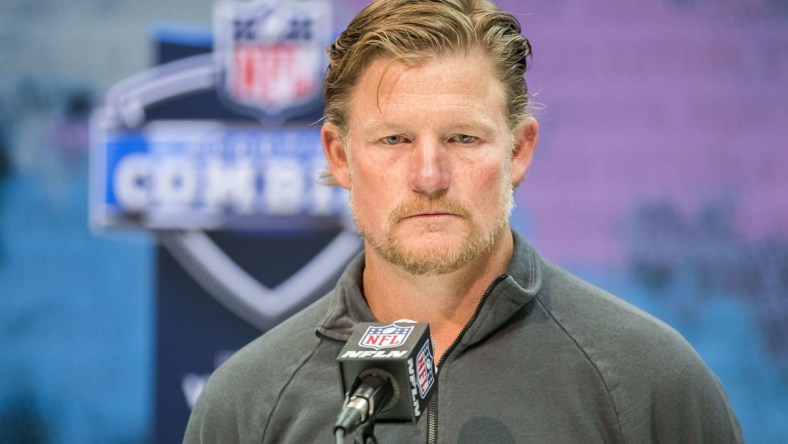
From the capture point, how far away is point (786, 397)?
2.97 metres

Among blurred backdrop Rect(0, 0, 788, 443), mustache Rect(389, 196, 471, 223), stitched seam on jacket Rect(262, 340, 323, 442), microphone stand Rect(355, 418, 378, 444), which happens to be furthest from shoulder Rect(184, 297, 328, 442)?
blurred backdrop Rect(0, 0, 788, 443)

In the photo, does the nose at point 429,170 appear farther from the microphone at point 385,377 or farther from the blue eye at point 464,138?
the microphone at point 385,377

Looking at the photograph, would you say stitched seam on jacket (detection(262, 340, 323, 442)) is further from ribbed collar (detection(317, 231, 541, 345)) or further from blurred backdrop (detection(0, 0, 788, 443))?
blurred backdrop (detection(0, 0, 788, 443))

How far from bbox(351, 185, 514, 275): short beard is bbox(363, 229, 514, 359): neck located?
0.19 ft

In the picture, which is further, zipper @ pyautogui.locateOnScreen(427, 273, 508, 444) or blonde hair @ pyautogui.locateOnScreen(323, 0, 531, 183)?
blonde hair @ pyautogui.locateOnScreen(323, 0, 531, 183)

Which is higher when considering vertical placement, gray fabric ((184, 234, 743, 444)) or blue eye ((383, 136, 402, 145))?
blue eye ((383, 136, 402, 145))

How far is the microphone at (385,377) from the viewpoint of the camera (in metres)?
1.20

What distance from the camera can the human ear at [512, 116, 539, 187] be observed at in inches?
68.4

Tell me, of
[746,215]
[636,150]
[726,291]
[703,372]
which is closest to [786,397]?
[726,291]

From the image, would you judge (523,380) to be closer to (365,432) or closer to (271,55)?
(365,432)

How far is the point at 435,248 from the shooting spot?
1568 millimetres

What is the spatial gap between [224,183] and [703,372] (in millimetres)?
1921

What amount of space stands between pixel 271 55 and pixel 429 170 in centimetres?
175

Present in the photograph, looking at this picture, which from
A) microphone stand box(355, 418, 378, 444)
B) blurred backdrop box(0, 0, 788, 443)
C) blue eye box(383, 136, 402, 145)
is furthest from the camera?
blurred backdrop box(0, 0, 788, 443)
